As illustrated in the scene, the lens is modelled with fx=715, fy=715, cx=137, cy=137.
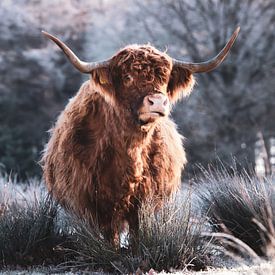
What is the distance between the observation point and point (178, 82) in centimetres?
609

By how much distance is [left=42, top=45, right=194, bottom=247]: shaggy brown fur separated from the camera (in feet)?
18.7

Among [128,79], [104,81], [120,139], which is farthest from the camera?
[120,139]

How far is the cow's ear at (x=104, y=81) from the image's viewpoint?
228 inches

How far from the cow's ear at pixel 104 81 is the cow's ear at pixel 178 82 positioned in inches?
22.0

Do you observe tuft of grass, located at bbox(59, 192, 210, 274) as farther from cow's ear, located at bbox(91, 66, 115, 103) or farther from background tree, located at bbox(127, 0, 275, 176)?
background tree, located at bbox(127, 0, 275, 176)

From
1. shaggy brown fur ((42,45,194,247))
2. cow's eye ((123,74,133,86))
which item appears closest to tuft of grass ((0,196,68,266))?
shaggy brown fur ((42,45,194,247))

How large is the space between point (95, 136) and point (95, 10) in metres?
19.6

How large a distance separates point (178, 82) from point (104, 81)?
2.23 feet

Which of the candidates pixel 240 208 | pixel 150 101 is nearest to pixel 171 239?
pixel 150 101

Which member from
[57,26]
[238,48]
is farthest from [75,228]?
[57,26]

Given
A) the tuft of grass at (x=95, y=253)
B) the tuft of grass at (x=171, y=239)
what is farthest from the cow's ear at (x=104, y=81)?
the tuft of grass at (x=95, y=253)

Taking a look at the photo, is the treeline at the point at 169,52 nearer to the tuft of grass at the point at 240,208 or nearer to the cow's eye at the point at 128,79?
the tuft of grass at the point at 240,208

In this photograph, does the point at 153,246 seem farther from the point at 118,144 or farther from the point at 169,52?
the point at 169,52

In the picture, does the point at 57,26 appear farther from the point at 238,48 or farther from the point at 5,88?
the point at 238,48
